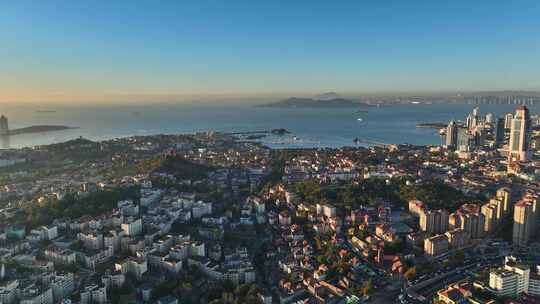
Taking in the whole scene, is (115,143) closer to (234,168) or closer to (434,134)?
(234,168)

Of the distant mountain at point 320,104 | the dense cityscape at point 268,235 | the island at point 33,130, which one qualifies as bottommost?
the dense cityscape at point 268,235

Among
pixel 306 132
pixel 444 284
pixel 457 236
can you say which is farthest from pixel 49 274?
pixel 306 132

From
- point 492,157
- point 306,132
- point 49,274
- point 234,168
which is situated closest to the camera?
point 49,274

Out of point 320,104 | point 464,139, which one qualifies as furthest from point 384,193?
point 320,104

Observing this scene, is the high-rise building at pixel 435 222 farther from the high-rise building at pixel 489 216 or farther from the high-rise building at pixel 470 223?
the high-rise building at pixel 489 216

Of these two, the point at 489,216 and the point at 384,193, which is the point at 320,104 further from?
the point at 489,216

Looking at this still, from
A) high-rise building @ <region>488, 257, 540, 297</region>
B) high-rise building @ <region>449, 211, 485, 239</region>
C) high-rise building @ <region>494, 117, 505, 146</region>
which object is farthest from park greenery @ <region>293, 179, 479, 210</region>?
high-rise building @ <region>494, 117, 505, 146</region>

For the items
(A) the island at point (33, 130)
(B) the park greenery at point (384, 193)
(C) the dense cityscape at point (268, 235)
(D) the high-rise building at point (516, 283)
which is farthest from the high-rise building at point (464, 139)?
(A) the island at point (33, 130)
